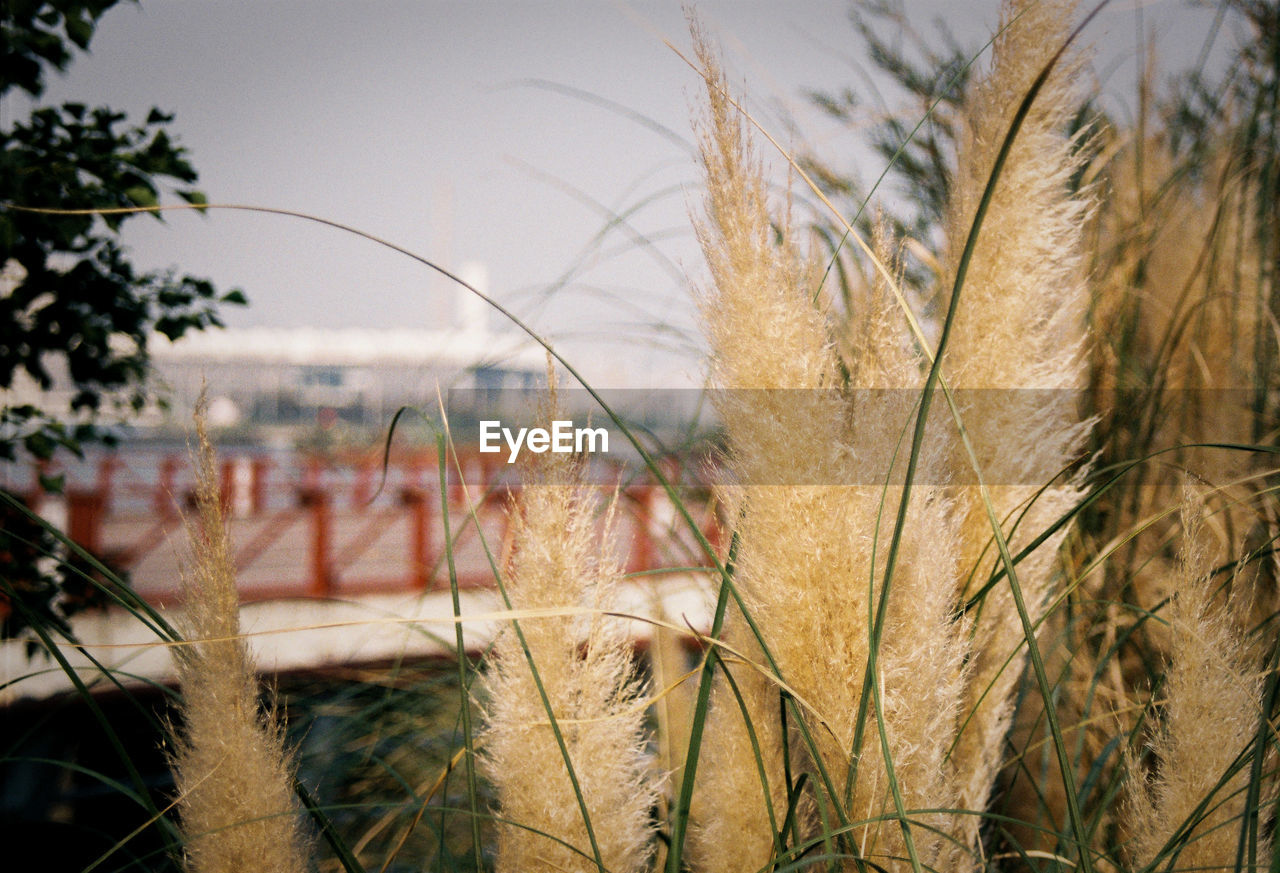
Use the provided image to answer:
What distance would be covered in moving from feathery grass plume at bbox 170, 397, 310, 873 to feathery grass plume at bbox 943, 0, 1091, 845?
0.64m

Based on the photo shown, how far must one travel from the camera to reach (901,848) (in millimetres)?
565

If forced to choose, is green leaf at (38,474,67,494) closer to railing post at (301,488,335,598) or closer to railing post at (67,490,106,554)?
railing post at (67,490,106,554)

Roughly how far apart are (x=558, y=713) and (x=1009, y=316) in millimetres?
556

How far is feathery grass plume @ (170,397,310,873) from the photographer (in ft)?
1.86

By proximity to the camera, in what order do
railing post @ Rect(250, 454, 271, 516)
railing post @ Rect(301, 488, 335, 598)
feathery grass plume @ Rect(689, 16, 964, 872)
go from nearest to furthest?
feathery grass plume @ Rect(689, 16, 964, 872)
railing post @ Rect(301, 488, 335, 598)
railing post @ Rect(250, 454, 271, 516)

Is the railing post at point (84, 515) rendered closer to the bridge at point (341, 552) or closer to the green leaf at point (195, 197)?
the bridge at point (341, 552)

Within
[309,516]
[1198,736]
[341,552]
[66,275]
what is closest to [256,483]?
[309,516]

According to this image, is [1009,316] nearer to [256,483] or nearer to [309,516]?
[309,516]

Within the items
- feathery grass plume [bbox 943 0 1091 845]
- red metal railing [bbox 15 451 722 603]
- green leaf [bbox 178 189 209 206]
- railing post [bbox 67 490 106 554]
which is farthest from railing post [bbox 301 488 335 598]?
feathery grass plume [bbox 943 0 1091 845]

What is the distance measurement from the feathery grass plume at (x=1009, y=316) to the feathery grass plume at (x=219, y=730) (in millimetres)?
641

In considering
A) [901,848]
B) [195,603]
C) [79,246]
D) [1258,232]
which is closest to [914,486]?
[901,848]

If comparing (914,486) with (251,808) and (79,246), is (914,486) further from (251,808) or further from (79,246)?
(79,246)

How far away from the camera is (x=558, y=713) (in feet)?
1.94

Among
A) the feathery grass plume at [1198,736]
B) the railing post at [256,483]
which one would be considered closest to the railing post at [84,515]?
the railing post at [256,483]
